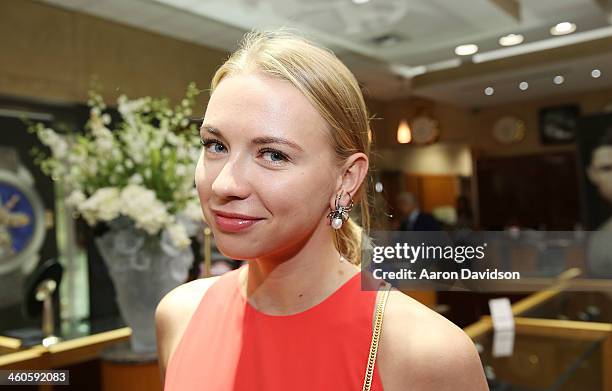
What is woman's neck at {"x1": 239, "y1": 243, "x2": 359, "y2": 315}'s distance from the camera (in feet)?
2.69

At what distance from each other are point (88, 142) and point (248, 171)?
2.88 ft

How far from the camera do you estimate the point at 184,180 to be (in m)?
1.42

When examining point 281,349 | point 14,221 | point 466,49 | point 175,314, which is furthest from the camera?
point 14,221

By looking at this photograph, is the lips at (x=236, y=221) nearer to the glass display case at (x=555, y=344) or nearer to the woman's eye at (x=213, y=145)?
the woman's eye at (x=213, y=145)

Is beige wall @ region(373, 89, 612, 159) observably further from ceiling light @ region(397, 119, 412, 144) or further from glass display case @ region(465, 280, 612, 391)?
glass display case @ region(465, 280, 612, 391)

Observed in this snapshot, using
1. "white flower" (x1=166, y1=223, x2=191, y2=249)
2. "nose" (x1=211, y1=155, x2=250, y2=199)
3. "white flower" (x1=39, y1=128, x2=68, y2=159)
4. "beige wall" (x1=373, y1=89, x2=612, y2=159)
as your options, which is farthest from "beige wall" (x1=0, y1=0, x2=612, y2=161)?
"white flower" (x1=166, y1=223, x2=191, y2=249)

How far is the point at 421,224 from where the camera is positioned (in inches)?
35.5

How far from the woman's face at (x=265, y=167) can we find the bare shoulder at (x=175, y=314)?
27 centimetres

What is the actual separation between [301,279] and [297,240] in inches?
3.5

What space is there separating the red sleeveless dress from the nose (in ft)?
0.72

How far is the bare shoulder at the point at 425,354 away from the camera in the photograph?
28.9 inches

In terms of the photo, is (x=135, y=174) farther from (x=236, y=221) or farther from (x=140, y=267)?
(x=236, y=221)

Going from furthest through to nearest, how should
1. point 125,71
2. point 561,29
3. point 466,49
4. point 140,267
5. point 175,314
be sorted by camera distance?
point 140,267 → point 125,71 → point 466,49 → point 561,29 → point 175,314

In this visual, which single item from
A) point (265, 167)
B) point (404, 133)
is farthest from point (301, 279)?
point (404, 133)
